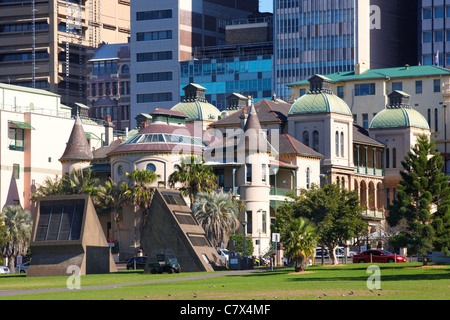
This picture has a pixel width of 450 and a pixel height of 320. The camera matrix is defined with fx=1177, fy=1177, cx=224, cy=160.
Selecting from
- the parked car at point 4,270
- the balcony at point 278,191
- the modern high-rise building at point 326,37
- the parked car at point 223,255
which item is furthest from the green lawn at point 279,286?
the modern high-rise building at point 326,37

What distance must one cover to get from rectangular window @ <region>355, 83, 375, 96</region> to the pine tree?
8385 cm

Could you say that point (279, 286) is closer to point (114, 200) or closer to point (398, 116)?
point (114, 200)

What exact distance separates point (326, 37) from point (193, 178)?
290 ft

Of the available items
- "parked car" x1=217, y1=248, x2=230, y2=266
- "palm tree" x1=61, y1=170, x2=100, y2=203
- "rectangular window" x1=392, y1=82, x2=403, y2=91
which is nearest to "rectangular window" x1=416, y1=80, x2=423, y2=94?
"rectangular window" x1=392, y1=82, x2=403, y2=91

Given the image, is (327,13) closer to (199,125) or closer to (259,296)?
(199,125)

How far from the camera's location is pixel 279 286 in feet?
217

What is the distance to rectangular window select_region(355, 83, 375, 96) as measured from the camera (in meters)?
168

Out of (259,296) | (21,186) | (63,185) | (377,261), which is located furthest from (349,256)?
(259,296)

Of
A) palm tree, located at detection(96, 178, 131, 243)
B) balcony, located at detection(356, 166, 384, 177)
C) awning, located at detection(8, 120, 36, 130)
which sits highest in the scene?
awning, located at detection(8, 120, 36, 130)

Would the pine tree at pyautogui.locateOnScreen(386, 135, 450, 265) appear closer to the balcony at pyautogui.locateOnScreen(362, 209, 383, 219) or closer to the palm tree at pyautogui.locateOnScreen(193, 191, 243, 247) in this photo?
the palm tree at pyautogui.locateOnScreen(193, 191, 243, 247)

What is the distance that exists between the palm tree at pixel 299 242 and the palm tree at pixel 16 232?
4377 centimetres

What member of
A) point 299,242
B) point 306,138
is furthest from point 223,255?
point 306,138

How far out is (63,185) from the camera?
409 feet
